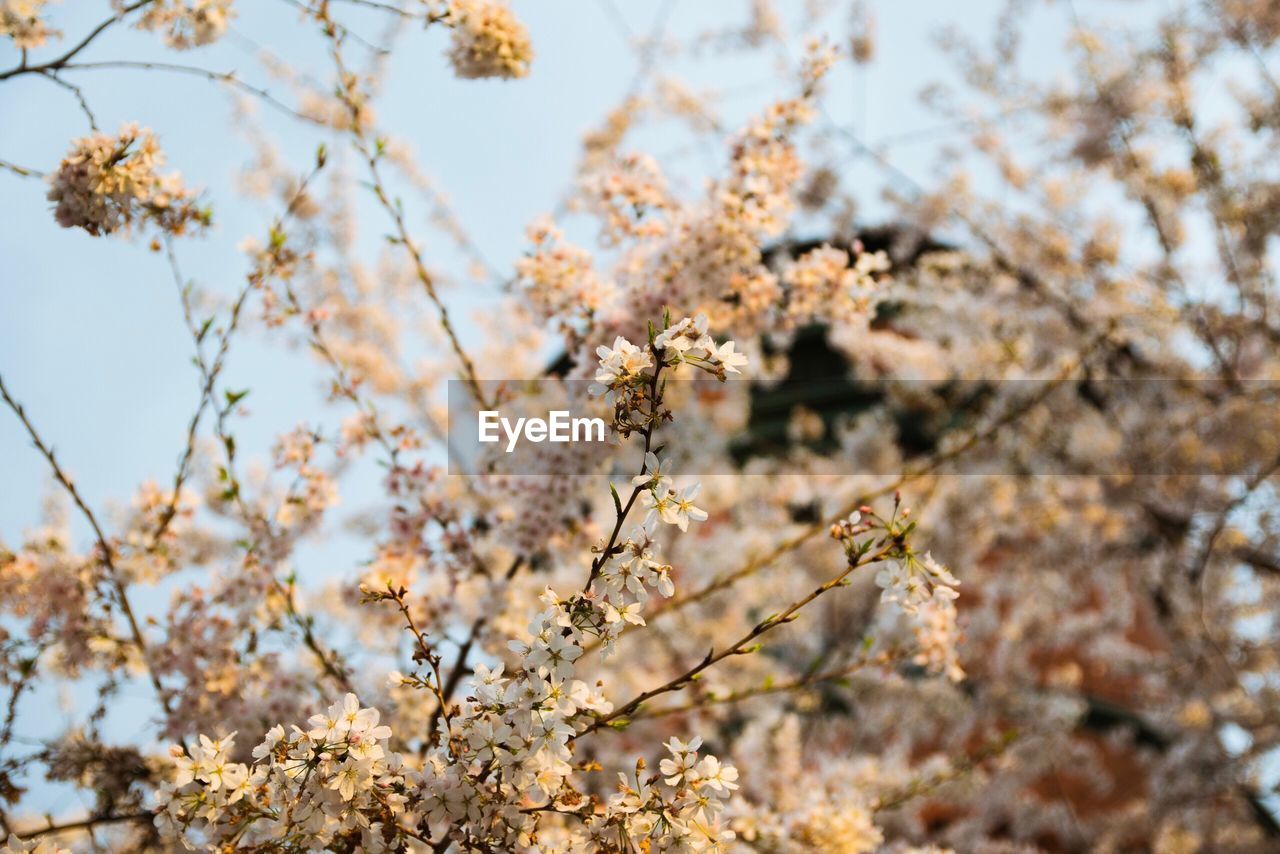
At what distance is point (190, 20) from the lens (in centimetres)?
237

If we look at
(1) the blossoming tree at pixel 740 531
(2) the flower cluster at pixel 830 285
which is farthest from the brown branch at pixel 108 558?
(2) the flower cluster at pixel 830 285

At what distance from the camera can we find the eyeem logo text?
2.72 metres

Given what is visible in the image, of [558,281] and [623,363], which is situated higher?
[558,281]

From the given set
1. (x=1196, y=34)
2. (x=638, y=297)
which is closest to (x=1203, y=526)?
(x=1196, y=34)

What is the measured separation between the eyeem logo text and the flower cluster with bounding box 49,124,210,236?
1.09 meters

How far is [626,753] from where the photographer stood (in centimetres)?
707

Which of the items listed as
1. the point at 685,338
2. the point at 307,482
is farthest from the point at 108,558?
the point at 685,338

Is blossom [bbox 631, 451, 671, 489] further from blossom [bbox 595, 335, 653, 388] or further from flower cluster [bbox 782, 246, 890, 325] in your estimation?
flower cluster [bbox 782, 246, 890, 325]

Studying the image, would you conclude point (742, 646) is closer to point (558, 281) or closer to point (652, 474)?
point (652, 474)

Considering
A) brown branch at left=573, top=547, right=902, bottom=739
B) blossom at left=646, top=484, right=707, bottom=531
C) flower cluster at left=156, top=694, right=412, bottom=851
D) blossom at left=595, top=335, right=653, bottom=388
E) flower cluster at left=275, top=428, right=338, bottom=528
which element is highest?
flower cluster at left=275, top=428, right=338, bottom=528

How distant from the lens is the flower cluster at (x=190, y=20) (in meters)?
2.32

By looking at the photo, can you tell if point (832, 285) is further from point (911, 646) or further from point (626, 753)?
point (626, 753)

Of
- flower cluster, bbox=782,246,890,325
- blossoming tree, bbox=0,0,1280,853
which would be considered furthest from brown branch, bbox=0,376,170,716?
flower cluster, bbox=782,246,890,325

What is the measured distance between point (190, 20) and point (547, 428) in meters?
1.54
